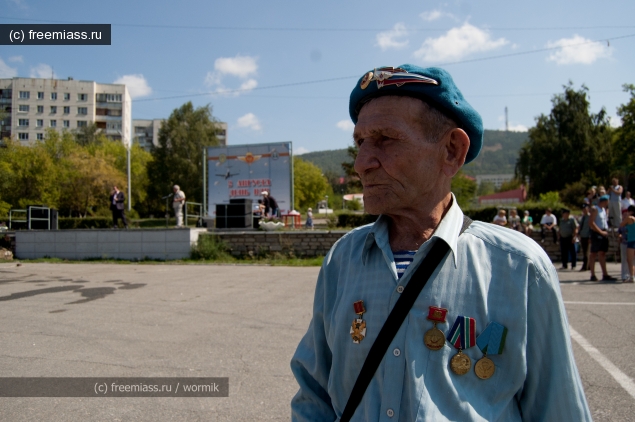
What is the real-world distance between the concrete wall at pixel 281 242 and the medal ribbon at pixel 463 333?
15756 millimetres

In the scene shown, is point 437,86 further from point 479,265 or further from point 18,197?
point 18,197

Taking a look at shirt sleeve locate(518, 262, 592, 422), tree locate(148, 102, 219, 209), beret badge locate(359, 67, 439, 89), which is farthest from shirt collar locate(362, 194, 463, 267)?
tree locate(148, 102, 219, 209)

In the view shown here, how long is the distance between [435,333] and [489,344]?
15 cm

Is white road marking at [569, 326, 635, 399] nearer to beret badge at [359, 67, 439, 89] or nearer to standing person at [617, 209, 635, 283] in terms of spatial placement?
beret badge at [359, 67, 439, 89]

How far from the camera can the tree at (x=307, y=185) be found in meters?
88.6

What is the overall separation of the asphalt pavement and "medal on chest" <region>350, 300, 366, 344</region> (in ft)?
8.28

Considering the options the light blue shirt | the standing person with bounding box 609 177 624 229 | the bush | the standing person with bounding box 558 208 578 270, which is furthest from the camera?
the bush

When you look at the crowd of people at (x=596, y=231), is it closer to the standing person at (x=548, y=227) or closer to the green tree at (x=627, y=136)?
the standing person at (x=548, y=227)

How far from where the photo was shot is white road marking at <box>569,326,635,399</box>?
4.12m

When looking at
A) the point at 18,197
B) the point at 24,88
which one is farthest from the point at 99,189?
the point at 18,197

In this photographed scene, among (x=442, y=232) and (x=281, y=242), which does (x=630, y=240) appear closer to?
(x=442, y=232)

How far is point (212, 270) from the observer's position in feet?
44.6

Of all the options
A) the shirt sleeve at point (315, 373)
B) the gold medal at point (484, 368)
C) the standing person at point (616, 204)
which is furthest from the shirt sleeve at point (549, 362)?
the standing person at point (616, 204)

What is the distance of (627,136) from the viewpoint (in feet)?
141
